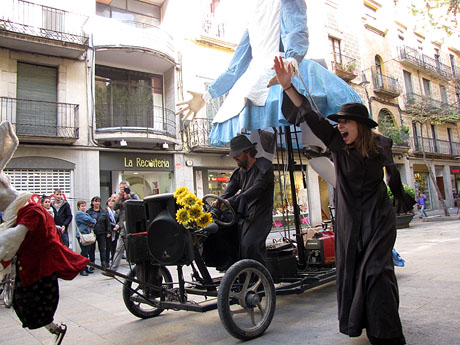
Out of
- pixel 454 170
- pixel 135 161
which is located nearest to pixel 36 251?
pixel 135 161

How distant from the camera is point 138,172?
15297 millimetres

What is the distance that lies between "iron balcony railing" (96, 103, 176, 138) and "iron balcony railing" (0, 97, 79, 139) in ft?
3.49

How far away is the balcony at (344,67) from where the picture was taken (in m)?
21.8

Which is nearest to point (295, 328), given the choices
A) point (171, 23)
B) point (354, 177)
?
point (354, 177)

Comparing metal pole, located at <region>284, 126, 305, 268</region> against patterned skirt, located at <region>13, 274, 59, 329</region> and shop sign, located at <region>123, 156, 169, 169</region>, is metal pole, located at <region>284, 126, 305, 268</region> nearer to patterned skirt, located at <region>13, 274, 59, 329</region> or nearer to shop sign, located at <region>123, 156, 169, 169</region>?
patterned skirt, located at <region>13, 274, 59, 329</region>

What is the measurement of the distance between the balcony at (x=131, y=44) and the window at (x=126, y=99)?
0.45 metres

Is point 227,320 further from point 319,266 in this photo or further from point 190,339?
point 319,266

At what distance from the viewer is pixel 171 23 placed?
1662 centimetres

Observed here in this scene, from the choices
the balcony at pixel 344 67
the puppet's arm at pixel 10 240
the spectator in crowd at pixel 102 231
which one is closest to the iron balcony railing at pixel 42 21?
the spectator in crowd at pixel 102 231

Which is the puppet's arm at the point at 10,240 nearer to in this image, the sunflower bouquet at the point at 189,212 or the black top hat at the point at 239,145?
the sunflower bouquet at the point at 189,212

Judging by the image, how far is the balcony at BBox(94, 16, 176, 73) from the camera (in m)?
14.2

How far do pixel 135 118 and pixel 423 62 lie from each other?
23.9 metres

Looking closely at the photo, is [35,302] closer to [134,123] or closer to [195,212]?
[195,212]

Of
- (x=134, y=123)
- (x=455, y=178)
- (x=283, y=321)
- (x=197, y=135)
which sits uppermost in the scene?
(x=134, y=123)
